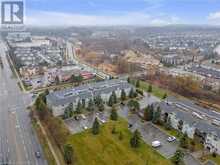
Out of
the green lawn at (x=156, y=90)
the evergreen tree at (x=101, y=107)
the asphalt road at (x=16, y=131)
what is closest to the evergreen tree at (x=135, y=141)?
the asphalt road at (x=16, y=131)

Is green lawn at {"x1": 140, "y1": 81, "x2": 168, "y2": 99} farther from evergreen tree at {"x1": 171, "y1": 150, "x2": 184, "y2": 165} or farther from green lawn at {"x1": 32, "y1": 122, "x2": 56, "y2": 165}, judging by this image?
green lawn at {"x1": 32, "y1": 122, "x2": 56, "y2": 165}

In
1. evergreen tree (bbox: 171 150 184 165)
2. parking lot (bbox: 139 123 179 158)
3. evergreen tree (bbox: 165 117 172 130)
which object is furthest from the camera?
evergreen tree (bbox: 165 117 172 130)

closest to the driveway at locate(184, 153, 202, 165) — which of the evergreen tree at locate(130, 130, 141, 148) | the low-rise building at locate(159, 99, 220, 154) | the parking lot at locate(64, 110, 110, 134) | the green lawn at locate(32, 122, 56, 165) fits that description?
the low-rise building at locate(159, 99, 220, 154)

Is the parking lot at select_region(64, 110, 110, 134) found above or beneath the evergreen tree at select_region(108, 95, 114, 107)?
beneath

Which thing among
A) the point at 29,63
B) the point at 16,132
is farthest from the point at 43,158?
the point at 29,63

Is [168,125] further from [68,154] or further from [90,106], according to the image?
[68,154]

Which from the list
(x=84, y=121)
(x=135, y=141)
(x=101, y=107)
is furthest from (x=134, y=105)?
(x=135, y=141)

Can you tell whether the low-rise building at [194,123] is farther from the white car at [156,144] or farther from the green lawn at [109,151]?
the green lawn at [109,151]

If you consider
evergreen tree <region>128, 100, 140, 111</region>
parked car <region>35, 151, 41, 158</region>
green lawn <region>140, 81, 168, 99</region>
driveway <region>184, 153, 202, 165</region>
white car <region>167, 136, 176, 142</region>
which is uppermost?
green lawn <region>140, 81, 168, 99</region>
